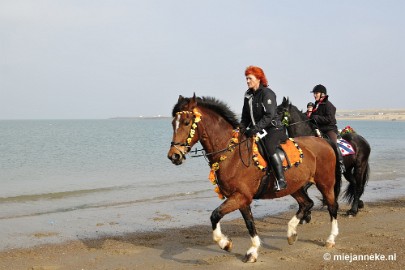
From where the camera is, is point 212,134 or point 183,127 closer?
point 183,127

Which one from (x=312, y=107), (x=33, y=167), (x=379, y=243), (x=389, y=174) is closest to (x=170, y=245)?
(x=379, y=243)

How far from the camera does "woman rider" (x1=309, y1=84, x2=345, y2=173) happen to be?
435 inches

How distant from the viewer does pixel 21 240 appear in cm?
970

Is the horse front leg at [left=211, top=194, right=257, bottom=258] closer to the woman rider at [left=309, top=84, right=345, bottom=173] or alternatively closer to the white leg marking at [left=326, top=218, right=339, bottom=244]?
the white leg marking at [left=326, top=218, right=339, bottom=244]

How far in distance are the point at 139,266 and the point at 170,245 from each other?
1.53 m

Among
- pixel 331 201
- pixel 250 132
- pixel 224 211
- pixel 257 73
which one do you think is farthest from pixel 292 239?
pixel 257 73

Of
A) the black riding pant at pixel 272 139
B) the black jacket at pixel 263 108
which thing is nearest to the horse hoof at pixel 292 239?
the black riding pant at pixel 272 139

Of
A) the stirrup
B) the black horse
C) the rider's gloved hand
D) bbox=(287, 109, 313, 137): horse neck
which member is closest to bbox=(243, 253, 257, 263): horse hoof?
the stirrup

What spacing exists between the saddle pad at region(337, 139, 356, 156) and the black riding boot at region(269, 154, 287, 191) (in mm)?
5006

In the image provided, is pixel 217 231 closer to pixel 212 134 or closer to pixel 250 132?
pixel 212 134

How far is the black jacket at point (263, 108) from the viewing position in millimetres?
7094

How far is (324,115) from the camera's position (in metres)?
11.1

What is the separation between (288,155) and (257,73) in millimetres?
1516

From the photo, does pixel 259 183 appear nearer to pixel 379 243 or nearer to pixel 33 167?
pixel 379 243
